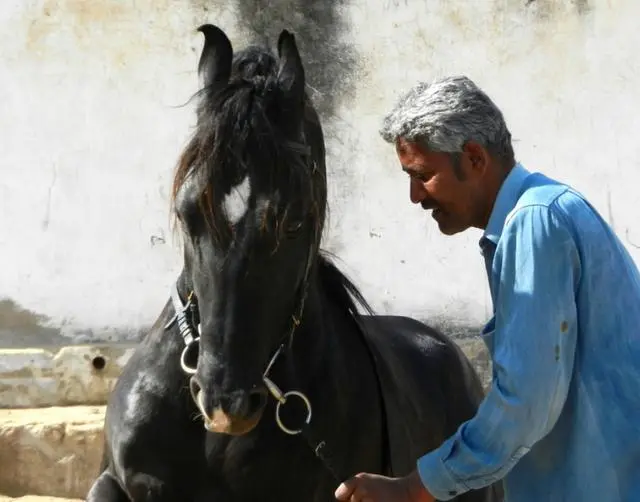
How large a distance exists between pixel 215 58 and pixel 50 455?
146 inches

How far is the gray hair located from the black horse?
1.66 ft

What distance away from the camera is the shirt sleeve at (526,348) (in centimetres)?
230

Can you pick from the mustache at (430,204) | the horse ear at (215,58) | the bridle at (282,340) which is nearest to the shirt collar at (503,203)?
the mustache at (430,204)

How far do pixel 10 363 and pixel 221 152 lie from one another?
4.26 meters

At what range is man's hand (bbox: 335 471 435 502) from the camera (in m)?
2.45

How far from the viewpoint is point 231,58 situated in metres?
3.20

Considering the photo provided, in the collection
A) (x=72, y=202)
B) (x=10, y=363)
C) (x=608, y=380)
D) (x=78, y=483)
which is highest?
(x=608, y=380)

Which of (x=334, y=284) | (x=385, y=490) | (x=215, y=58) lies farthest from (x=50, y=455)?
(x=385, y=490)

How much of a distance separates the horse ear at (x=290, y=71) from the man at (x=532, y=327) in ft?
2.06

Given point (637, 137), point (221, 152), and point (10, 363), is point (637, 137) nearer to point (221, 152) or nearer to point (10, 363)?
point (10, 363)

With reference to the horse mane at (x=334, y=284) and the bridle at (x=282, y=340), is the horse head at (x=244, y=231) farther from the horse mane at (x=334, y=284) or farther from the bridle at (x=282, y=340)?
the horse mane at (x=334, y=284)

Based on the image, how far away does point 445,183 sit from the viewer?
252 centimetres

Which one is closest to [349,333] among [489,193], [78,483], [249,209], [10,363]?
[249,209]

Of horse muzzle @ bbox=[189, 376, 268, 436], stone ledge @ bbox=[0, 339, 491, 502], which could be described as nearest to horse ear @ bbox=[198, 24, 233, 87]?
horse muzzle @ bbox=[189, 376, 268, 436]
